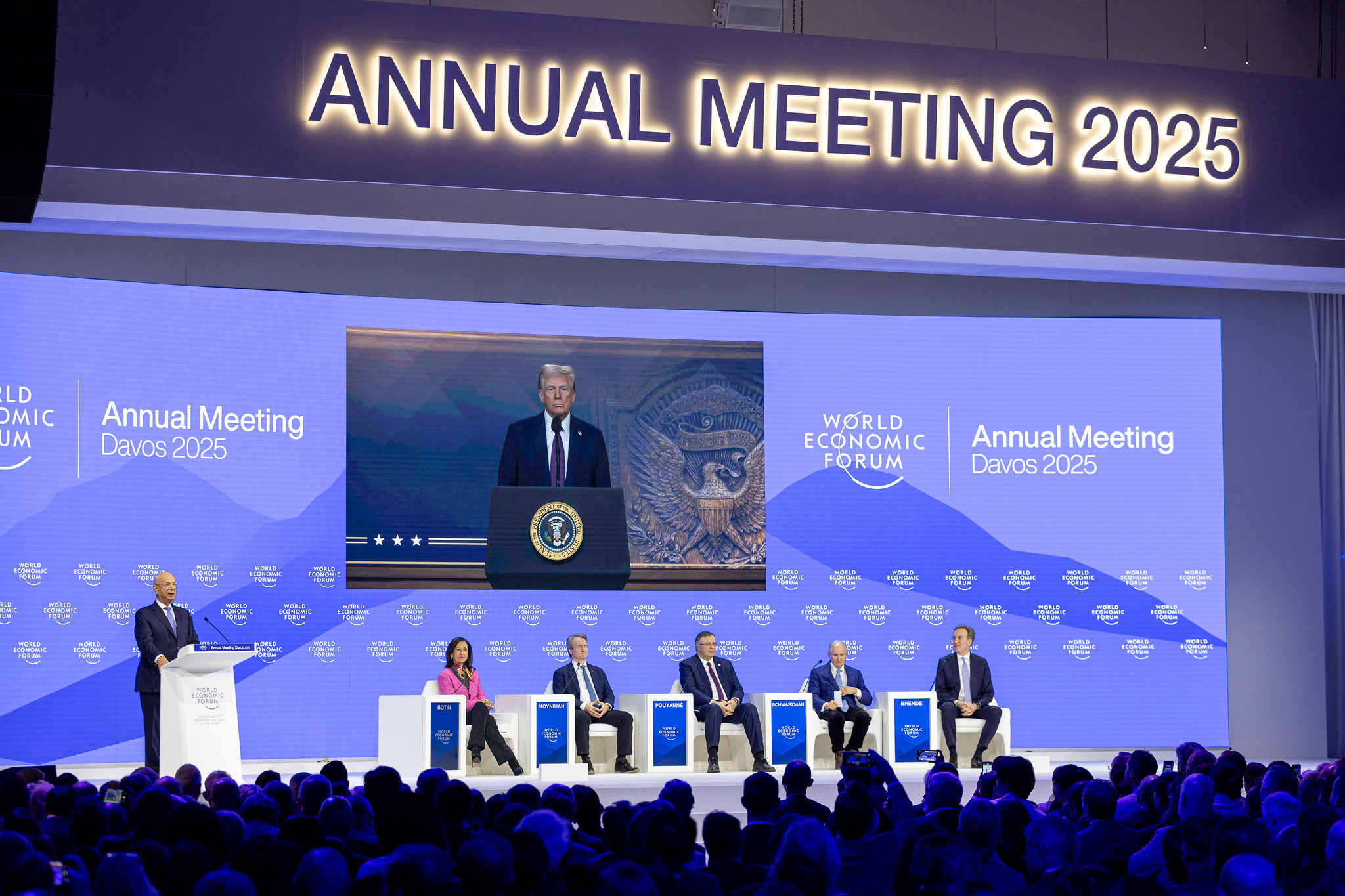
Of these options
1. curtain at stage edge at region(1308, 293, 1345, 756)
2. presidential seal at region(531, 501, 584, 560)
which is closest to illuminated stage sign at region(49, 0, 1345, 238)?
presidential seal at region(531, 501, 584, 560)

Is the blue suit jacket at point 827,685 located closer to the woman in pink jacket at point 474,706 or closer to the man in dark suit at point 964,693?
the man in dark suit at point 964,693

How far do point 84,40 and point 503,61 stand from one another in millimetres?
1838

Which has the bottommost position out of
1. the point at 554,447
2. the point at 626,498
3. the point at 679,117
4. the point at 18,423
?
the point at 626,498

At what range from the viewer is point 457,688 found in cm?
854

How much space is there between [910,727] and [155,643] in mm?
4559

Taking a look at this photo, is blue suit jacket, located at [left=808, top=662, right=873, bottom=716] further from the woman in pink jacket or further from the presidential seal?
the woman in pink jacket

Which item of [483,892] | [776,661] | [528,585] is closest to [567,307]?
[528,585]

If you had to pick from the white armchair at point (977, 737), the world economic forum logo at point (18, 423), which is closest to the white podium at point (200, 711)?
the world economic forum logo at point (18, 423)

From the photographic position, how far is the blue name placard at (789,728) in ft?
29.2

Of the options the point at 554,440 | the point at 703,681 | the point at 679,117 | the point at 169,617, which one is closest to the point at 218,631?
the point at 169,617

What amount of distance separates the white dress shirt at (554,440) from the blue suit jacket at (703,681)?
164 centimetres

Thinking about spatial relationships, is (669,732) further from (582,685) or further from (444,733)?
(444,733)

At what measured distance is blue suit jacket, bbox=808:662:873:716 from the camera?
30.1 feet

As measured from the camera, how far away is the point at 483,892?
261 cm
